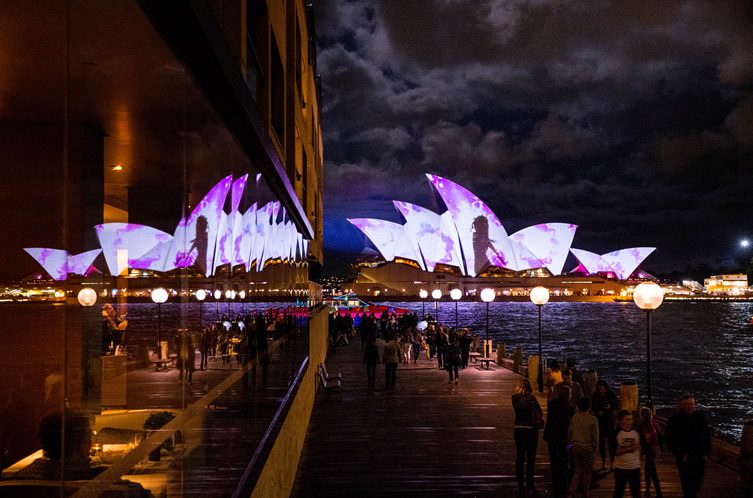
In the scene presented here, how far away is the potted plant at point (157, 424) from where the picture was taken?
1.69 meters

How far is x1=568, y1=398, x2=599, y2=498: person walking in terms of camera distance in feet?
20.7

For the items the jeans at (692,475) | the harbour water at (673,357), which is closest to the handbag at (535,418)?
the jeans at (692,475)

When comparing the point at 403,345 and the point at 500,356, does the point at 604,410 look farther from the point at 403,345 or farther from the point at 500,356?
the point at 403,345

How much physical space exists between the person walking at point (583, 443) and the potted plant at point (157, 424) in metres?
5.34

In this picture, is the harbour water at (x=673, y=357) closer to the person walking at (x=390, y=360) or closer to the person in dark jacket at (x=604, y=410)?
the person walking at (x=390, y=360)

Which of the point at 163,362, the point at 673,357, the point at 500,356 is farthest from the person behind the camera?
the point at 673,357

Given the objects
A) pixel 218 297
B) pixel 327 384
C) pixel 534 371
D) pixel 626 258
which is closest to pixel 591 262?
pixel 626 258

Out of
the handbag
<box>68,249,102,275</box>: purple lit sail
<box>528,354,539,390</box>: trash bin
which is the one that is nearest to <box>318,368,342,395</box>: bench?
<box>528,354,539,390</box>: trash bin

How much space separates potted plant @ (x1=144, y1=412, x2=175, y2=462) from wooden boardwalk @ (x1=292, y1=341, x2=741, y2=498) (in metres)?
5.40

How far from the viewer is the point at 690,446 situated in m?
6.11

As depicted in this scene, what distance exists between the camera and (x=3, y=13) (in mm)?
1004

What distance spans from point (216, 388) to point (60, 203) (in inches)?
65.9

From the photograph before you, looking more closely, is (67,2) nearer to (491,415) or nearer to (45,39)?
(45,39)

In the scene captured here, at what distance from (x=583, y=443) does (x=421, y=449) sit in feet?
9.41
